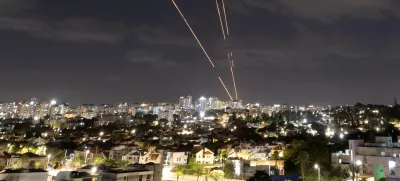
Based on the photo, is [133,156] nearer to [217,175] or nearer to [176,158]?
[176,158]

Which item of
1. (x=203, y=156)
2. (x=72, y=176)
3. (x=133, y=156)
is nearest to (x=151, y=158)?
(x=133, y=156)

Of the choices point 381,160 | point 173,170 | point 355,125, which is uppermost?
point 355,125

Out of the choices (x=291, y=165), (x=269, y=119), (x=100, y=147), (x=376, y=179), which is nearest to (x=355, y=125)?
(x=269, y=119)

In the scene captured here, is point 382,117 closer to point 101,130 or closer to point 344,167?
point 344,167

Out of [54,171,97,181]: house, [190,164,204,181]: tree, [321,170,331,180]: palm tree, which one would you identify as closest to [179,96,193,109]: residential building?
[190,164,204,181]: tree

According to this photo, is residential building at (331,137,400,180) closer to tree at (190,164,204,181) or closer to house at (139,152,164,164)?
tree at (190,164,204,181)

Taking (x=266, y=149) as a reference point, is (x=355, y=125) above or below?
above

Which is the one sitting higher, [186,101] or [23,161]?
[186,101]

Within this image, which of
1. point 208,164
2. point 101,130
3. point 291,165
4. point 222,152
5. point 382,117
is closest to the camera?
point 291,165
